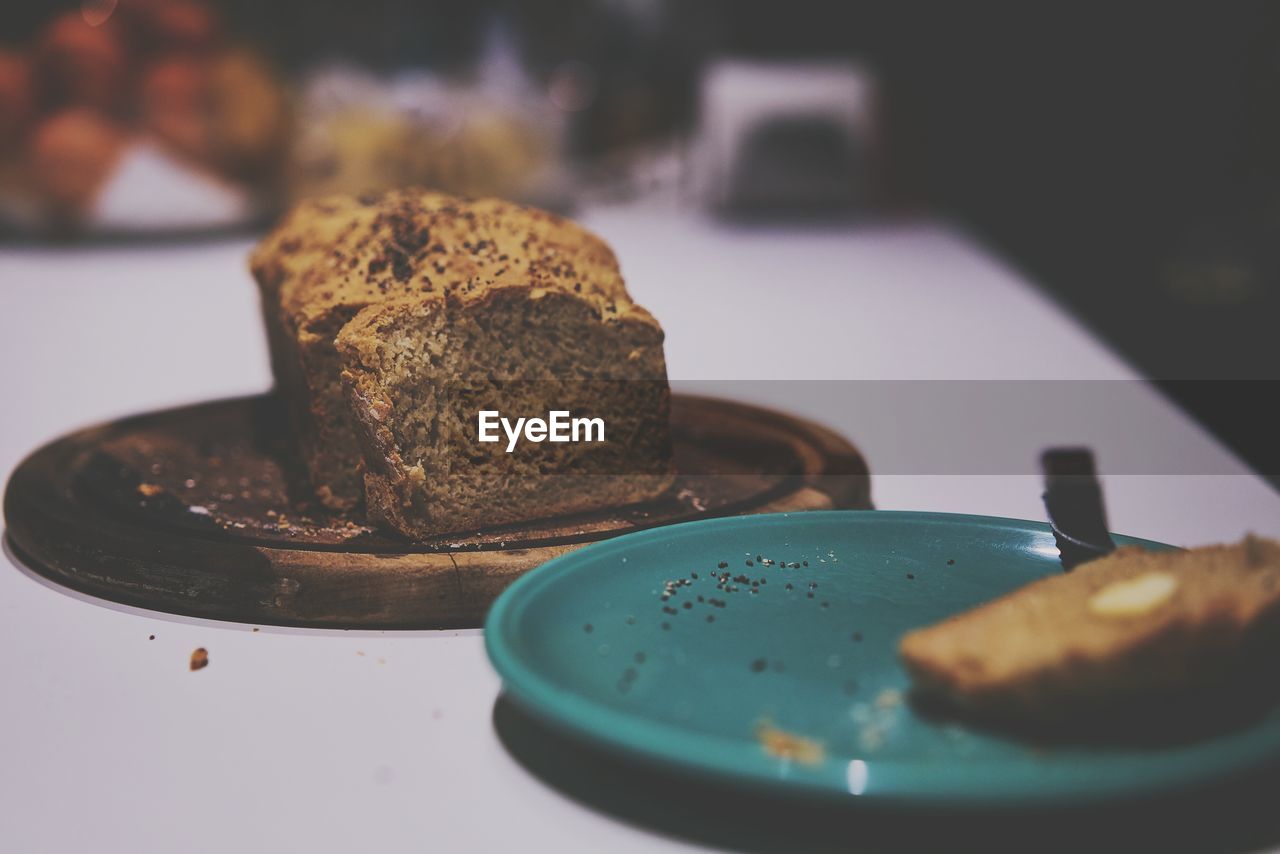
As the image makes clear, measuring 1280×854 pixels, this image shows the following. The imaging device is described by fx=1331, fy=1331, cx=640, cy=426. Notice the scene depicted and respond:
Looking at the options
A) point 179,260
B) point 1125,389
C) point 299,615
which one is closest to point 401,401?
point 299,615

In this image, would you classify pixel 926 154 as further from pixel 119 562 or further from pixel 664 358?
pixel 119 562

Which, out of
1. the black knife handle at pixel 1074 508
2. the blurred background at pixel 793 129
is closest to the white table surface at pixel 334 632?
the black knife handle at pixel 1074 508

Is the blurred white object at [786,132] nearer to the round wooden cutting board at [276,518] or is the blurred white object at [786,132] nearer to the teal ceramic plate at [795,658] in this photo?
the round wooden cutting board at [276,518]

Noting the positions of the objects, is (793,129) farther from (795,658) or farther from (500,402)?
(795,658)

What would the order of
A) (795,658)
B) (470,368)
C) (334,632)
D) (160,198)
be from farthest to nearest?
(160,198), (470,368), (334,632), (795,658)

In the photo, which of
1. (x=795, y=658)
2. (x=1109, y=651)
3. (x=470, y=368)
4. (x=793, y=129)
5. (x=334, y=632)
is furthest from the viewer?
Answer: (x=793, y=129)

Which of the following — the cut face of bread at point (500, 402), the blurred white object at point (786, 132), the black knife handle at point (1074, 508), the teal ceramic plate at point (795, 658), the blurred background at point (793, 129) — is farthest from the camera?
the blurred white object at point (786, 132)

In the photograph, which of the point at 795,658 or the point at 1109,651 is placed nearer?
the point at 1109,651

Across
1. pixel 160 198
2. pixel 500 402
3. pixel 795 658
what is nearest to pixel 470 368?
pixel 500 402
